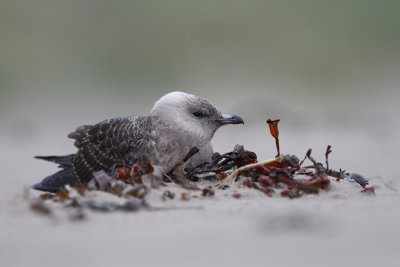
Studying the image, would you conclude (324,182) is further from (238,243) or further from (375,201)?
(238,243)

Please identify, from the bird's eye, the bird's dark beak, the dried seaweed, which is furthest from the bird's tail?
the bird's dark beak

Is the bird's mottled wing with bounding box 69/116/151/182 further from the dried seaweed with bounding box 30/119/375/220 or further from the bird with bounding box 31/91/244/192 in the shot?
the dried seaweed with bounding box 30/119/375/220

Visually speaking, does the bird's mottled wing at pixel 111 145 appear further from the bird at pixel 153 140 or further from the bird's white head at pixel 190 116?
the bird's white head at pixel 190 116

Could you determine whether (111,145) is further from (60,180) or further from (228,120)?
(228,120)

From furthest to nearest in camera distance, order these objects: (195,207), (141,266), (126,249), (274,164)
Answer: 1. (274,164)
2. (195,207)
3. (126,249)
4. (141,266)

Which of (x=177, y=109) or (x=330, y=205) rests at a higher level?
(x=177, y=109)

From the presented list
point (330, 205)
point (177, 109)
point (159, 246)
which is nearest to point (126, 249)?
point (159, 246)

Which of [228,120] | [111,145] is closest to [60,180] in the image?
[111,145]

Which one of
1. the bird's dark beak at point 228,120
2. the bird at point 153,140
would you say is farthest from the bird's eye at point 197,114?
the bird's dark beak at point 228,120
